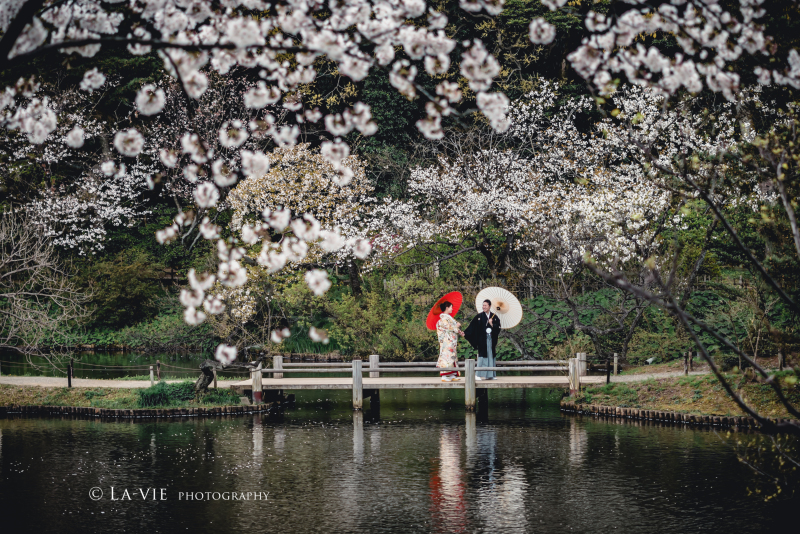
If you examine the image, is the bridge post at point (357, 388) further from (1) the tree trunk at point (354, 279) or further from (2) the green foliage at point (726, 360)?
(1) the tree trunk at point (354, 279)

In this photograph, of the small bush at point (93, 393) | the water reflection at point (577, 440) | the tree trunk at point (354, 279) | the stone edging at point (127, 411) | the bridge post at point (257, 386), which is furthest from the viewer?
the tree trunk at point (354, 279)

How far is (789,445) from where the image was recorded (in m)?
13.8

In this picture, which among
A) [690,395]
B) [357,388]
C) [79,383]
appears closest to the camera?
[690,395]

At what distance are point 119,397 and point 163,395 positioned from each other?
115 centimetres

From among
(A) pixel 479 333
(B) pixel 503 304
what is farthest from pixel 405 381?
(B) pixel 503 304

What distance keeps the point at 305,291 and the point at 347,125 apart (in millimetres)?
19478

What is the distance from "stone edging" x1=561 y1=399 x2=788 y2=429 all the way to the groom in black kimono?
189cm

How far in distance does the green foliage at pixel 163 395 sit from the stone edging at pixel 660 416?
28.2 ft

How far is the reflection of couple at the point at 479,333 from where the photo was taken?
18625mm

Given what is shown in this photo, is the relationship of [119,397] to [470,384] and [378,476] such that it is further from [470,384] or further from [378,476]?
[378,476]

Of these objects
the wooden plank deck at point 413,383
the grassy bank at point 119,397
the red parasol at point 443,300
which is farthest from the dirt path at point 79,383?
the red parasol at point 443,300

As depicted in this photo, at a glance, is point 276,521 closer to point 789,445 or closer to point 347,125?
point 347,125

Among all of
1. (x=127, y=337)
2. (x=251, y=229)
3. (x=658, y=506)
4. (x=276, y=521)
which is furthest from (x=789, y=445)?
(x=127, y=337)

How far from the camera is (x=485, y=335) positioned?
1869 cm
